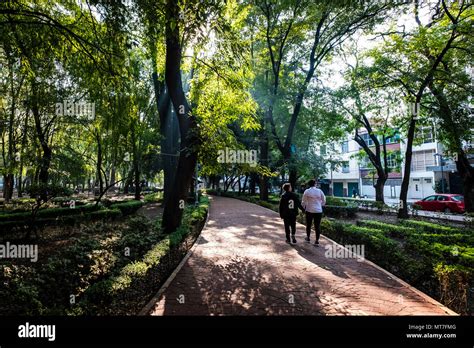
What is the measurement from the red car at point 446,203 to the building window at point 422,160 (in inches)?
616

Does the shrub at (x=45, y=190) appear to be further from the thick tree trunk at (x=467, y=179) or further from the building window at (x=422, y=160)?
the building window at (x=422, y=160)

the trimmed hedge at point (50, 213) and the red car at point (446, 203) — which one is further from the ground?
the trimmed hedge at point (50, 213)

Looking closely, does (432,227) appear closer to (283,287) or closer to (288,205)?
(288,205)

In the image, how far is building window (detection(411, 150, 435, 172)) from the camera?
32594 mm

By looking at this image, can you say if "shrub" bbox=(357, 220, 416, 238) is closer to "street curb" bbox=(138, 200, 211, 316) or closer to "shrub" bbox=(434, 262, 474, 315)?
"shrub" bbox=(434, 262, 474, 315)

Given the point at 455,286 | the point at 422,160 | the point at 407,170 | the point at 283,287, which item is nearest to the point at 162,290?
the point at 283,287

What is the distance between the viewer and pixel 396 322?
11.1 feet

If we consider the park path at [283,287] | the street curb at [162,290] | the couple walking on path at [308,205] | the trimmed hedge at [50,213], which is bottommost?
the park path at [283,287]

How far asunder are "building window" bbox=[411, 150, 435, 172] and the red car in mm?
15643

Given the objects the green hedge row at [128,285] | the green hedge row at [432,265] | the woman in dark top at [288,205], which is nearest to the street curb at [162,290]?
the green hedge row at [128,285]

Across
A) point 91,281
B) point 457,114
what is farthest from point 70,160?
point 457,114

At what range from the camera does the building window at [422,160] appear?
1283 inches

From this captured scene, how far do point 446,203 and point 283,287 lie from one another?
2164 centimetres

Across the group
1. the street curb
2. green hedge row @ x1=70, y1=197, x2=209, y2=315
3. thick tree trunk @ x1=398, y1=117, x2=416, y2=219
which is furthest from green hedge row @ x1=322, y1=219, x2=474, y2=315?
thick tree trunk @ x1=398, y1=117, x2=416, y2=219
